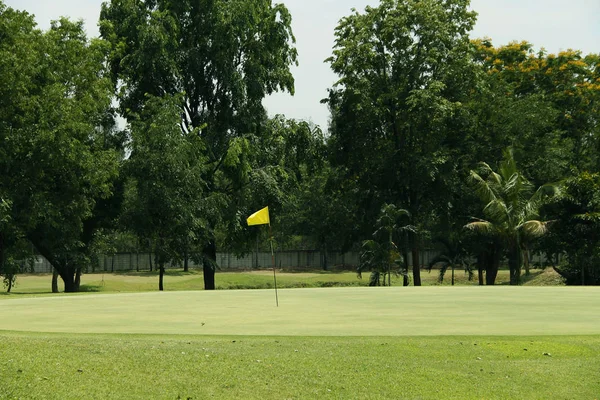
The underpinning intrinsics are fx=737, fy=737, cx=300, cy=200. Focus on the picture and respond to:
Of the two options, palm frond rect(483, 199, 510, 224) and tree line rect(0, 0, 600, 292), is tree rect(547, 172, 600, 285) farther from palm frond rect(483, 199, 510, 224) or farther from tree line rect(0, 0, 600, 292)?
palm frond rect(483, 199, 510, 224)

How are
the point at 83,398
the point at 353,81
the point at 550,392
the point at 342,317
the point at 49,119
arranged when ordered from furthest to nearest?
the point at 353,81, the point at 49,119, the point at 342,317, the point at 550,392, the point at 83,398

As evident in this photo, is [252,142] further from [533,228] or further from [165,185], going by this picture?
[533,228]

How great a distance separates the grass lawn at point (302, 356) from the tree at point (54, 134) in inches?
899

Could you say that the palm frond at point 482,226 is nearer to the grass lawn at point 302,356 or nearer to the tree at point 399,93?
the tree at point 399,93

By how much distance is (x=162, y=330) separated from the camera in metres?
14.0

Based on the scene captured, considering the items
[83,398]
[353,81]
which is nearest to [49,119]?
[353,81]

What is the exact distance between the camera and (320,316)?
17.2 meters

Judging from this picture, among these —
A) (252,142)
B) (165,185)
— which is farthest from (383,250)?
(165,185)

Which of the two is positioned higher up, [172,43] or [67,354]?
[172,43]

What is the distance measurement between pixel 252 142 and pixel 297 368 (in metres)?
38.0

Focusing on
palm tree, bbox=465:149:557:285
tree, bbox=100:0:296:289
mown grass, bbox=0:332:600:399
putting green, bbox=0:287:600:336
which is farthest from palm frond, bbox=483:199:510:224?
mown grass, bbox=0:332:600:399

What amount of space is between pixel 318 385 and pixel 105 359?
3098 millimetres

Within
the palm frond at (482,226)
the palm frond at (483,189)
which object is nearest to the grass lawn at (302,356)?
the palm frond at (482,226)

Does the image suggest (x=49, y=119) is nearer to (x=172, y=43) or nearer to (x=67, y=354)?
(x=172, y=43)
